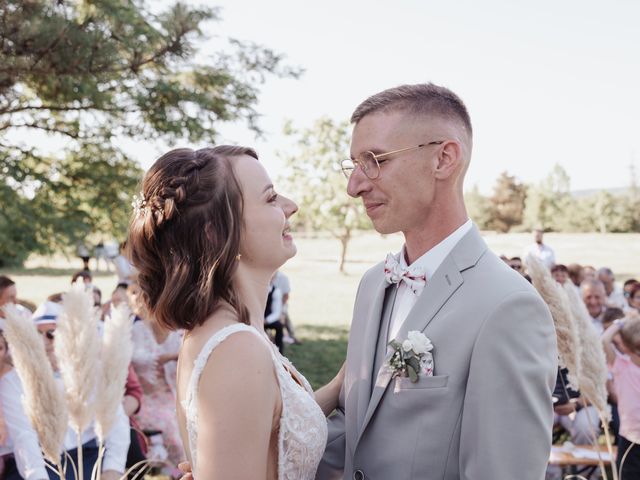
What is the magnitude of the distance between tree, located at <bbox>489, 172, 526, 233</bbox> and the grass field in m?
14.5

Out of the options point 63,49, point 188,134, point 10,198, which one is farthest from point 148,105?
point 10,198

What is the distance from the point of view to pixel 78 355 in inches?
110

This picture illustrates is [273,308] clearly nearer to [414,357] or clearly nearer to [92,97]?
[92,97]

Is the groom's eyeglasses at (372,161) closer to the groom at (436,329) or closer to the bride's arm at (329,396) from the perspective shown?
the groom at (436,329)

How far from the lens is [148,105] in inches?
357

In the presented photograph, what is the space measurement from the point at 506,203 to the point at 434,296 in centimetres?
7297

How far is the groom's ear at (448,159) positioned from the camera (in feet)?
8.34

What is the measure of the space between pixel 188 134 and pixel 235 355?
755 cm

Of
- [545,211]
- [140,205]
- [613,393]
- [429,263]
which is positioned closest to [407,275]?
[429,263]

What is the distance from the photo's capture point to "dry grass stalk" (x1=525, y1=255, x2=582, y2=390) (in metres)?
3.00

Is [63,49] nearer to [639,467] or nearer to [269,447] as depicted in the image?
Result: [269,447]

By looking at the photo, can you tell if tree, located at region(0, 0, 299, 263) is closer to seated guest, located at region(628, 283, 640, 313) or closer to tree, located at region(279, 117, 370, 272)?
seated guest, located at region(628, 283, 640, 313)

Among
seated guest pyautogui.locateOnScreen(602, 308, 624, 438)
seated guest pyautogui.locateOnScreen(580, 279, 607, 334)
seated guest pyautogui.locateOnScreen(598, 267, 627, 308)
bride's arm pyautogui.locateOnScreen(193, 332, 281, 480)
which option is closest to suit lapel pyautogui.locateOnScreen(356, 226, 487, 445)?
bride's arm pyautogui.locateOnScreen(193, 332, 281, 480)

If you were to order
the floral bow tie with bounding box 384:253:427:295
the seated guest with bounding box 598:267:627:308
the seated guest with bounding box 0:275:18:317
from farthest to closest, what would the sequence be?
the seated guest with bounding box 598:267:627:308 < the seated guest with bounding box 0:275:18:317 < the floral bow tie with bounding box 384:253:427:295
